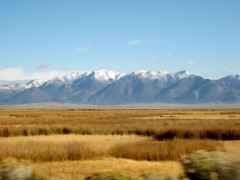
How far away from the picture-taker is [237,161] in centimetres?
903

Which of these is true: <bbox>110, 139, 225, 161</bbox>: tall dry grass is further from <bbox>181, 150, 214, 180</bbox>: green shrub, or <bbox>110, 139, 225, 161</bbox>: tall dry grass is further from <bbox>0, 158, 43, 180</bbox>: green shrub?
<bbox>0, 158, 43, 180</bbox>: green shrub

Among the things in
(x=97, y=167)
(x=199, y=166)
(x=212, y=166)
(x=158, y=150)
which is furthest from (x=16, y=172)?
(x=158, y=150)

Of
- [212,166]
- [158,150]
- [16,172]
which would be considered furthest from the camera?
[158,150]

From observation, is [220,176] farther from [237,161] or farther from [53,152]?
[53,152]

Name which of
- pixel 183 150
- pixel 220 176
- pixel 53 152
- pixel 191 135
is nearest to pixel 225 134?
pixel 191 135

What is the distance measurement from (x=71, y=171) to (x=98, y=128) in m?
25.0

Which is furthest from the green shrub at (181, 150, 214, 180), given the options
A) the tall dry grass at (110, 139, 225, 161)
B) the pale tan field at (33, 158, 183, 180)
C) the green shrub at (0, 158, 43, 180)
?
the tall dry grass at (110, 139, 225, 161)

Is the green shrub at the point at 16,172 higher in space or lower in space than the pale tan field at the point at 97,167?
higher

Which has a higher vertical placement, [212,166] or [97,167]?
[212,166]

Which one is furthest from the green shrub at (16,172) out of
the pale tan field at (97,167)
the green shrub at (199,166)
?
the pale tan field at (97,167)

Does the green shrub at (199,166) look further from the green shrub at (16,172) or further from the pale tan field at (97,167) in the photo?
the pale tan field at (97,167)

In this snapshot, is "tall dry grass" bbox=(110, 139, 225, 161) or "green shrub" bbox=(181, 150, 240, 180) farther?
"tall dry grass" bbox=(110, 139, 225, 161)

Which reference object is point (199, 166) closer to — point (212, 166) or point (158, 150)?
point (212, 166)

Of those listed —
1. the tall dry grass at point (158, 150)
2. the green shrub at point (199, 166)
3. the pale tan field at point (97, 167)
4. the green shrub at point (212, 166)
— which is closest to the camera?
the green shrub at point (212, 166)
